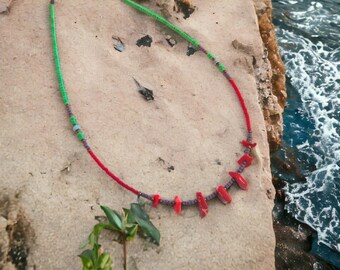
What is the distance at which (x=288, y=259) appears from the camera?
3.65 meters

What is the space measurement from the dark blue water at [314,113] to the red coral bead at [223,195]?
4.86 ft

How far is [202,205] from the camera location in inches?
120

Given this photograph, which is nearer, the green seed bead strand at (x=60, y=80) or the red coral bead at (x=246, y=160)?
the green seed bead strand at (x=60, y=80)

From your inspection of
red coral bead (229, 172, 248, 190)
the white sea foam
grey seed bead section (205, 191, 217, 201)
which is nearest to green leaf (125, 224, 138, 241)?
grey seed bead section (205, 191, 217, 201)

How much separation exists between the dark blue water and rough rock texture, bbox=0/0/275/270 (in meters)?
1.18

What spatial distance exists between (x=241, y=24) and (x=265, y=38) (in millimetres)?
708

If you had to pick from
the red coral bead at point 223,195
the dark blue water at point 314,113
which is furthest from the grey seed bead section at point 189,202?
the dark blue water at point 314,113

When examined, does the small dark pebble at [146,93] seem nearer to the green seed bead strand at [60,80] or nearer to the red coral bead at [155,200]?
the green seed bead strand at [60,80]

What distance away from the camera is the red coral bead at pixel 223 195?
122 inches

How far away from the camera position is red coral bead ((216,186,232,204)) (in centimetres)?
311

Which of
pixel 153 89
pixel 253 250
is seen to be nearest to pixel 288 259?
pixel 253 250

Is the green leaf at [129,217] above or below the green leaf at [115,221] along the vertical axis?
below

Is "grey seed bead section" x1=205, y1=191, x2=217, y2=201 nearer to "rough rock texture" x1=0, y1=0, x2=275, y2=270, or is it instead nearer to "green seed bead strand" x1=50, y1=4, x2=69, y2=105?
"rough rock texture" x1=0, y1=0, x2=275, y2=270

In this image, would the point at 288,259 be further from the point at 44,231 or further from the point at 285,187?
the point at 44,231
